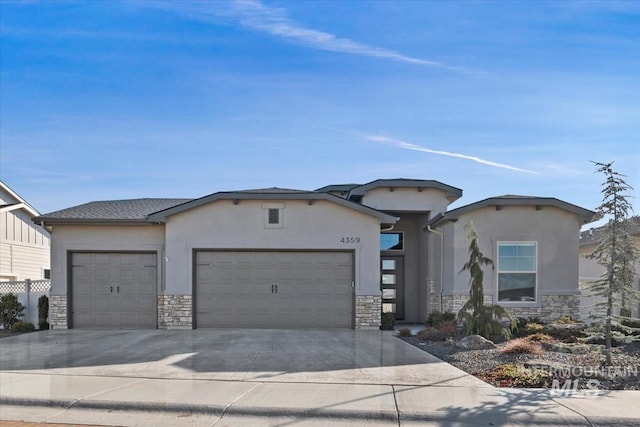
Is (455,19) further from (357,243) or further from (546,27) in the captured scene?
(357,243)

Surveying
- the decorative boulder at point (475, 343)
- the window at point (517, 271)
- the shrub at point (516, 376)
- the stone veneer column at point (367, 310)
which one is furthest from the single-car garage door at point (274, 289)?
the shrub at point (516, 376)

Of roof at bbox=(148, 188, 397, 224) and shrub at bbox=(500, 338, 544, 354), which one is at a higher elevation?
roof at bbox=(148, 188, 397, 224)

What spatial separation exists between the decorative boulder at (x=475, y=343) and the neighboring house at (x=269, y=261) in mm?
3512

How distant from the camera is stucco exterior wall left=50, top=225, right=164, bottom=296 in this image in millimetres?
14859

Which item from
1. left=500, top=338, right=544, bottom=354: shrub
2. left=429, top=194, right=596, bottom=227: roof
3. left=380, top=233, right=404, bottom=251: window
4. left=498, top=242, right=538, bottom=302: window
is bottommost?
left=500, top=338, right=544, bottom=354: shrub

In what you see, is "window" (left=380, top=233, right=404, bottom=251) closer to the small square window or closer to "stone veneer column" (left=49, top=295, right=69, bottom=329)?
the small square window

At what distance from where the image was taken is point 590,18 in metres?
10.2

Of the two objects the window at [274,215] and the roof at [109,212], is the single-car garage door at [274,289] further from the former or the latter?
the roof at [109,212]

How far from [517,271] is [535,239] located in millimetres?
1116

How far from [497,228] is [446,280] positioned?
7.41 ft

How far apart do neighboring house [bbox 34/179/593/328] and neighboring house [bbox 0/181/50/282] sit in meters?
8.32

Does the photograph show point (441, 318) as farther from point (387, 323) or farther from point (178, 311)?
point (178, 311)

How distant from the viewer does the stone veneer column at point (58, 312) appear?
48.6ft

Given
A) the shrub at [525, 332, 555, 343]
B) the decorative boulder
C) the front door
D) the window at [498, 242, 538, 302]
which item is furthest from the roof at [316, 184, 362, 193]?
the shrub at [525, 332, 555, 343]
